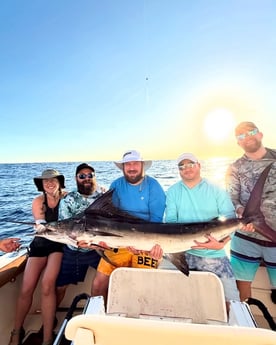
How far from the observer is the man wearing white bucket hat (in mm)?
2512

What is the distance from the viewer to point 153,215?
2.58m

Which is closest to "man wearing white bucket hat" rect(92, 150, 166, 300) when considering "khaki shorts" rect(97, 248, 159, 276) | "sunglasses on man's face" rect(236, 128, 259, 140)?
"khaki shorts" rect(97, 248, 159, 276)

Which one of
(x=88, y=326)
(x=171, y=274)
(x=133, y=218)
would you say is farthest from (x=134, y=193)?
(x=88, y=326)

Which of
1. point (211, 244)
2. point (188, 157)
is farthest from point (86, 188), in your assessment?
point (211, 244)

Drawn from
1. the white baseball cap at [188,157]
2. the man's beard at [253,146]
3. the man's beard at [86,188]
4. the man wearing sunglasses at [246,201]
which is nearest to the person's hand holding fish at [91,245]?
the man's beard at [86,188]

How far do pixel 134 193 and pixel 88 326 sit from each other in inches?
67.7

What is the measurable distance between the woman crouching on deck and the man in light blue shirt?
1147 mm

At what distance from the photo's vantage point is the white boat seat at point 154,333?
864mm

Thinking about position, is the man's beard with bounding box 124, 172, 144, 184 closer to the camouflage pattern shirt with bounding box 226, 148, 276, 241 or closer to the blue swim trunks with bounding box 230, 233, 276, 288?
the camouflage pattern shirt with bounding box 226, 148, 276, 241

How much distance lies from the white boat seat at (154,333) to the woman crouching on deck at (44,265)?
148 centimetres

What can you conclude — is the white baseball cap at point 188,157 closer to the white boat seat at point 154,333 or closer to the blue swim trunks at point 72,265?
the blue swim trunks at point 72,265

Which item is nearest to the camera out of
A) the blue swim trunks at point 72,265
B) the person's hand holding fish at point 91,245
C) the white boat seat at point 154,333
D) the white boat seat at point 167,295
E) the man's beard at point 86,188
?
the white boat seat at point 154,333

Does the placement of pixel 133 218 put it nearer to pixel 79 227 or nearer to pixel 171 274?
pixel 79 227

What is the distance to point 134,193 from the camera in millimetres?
2633
